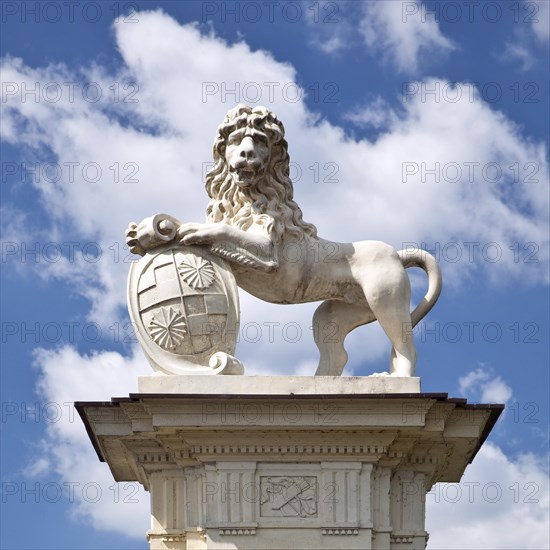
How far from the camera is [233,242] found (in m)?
20.7

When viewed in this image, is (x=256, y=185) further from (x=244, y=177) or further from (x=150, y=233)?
→ (x=150, y=233)

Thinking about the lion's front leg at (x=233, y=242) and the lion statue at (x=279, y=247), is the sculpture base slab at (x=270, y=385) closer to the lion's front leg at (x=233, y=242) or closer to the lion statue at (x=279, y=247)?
the lion statue at (x=279, y=247)

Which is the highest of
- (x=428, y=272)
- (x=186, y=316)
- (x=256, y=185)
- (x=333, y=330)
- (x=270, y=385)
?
(x=256, y=185)

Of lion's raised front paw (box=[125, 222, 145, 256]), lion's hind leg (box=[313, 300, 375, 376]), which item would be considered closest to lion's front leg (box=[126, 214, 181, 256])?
lion's raised front paw (box=[125, 222, 145, 256])

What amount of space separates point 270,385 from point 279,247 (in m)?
1.95

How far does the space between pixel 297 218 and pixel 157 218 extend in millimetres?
1828

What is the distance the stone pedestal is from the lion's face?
2702mm

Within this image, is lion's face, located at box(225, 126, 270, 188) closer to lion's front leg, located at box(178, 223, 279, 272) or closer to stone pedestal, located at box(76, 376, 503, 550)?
lion's front leg, located at box(178, 223, 279, 272)

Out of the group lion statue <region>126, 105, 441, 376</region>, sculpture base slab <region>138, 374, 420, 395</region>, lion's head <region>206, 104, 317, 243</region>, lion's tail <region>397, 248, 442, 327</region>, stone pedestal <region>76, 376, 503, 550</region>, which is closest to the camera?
stone pedestal <region>76, 376, 503, 550</region>

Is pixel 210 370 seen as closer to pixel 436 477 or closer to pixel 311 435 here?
pixel 311 435

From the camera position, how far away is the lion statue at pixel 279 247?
20.8 meters

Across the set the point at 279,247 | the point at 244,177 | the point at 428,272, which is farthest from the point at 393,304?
the point at 244,177

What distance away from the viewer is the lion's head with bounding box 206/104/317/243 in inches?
827

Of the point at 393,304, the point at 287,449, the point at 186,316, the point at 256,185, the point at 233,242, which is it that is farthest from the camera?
the point at 256,185
